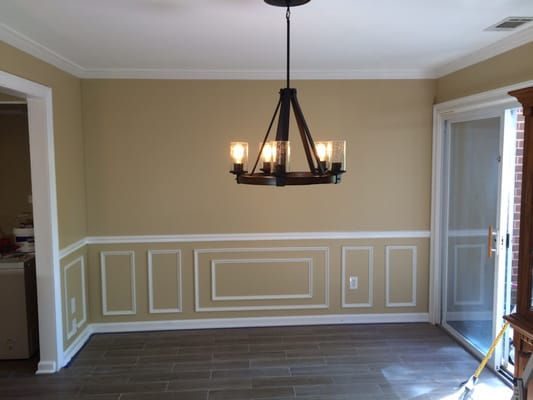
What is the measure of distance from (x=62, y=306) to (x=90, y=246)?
0.72m

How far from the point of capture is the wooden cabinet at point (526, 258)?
233 cm

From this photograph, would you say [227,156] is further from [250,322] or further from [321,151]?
[321,151]

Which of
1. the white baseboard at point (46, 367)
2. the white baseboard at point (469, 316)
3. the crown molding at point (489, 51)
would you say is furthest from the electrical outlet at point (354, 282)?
the white baseboard at point (46, 367)

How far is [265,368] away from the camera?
11.4 ft


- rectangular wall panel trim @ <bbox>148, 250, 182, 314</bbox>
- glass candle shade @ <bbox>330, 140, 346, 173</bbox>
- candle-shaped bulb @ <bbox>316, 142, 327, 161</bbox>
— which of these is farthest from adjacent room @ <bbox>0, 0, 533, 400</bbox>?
glass candle shade @ <bbox>330, 140, 346, 173</bbox>

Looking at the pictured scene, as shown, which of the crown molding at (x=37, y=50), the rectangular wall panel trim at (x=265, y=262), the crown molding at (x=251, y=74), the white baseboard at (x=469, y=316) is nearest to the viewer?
the crown molding at (x=37, y=50)

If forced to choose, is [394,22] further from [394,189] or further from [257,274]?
[257,274]

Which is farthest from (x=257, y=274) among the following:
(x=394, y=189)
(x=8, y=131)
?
(x=8, y=131)

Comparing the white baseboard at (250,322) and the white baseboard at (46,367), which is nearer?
the white baseboard at (46,367)

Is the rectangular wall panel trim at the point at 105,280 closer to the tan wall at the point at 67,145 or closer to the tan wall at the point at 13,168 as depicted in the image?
the tan wall at the point at 67,145

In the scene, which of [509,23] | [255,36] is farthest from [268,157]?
[509,23]

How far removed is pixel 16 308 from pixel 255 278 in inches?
83.5

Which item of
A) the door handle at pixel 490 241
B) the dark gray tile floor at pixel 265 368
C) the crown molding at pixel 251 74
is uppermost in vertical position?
the crown molding at pixel 251 74

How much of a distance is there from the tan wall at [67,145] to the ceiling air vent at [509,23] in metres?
3.19
